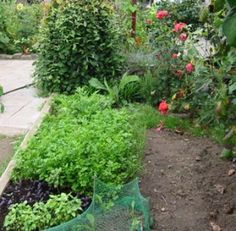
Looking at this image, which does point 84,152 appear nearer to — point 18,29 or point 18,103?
point 18,103

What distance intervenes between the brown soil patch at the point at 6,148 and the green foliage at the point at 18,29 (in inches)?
203

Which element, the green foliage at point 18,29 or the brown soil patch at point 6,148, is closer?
the brown soil patch at point 6,148

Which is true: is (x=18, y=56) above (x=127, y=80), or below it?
below

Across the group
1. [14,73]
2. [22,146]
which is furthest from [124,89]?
[14,73]

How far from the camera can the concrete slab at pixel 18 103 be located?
5.53 m

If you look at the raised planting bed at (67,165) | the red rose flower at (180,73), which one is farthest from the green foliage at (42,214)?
the red rose flower at (180,73)

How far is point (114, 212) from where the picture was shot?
3229mm

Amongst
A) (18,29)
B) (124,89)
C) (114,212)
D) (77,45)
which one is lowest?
(18,29)

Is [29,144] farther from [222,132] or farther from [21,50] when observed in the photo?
[21,50]

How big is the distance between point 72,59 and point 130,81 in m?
0.88

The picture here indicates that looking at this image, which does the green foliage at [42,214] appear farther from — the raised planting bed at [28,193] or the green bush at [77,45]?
the green bush at [77,45]

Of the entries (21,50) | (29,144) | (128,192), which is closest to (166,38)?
(29,144)

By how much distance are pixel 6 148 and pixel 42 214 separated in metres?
1.88

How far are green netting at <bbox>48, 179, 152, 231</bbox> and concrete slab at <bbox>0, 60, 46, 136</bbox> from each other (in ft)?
7.47
